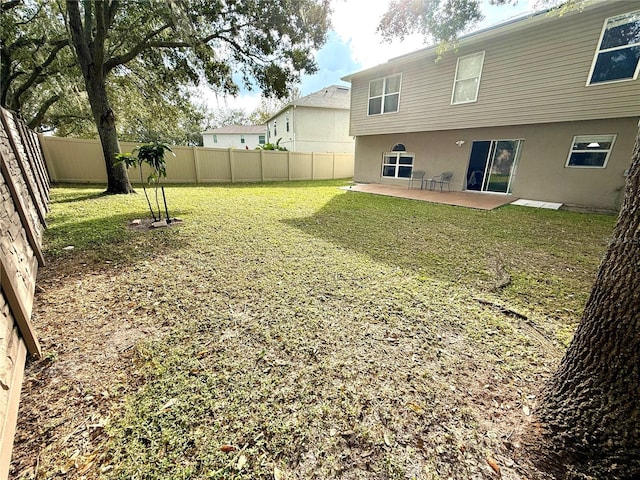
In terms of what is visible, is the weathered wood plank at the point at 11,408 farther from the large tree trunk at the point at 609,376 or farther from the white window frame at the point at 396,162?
the white window frame at the point at 396,162

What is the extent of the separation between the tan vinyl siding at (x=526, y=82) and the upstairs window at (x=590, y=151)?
33.1 inches

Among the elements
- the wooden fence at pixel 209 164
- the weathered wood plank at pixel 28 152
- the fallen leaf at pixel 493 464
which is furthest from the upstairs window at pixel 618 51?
the weathered wood plank at pixel 28 152

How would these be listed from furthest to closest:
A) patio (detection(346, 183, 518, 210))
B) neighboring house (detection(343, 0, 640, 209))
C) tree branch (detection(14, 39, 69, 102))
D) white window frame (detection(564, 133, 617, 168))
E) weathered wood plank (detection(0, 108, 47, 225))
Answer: tree branch (detection(14, 39, 69, 102))
patio (detection(346, 183, 518, 210))
white window frame (detection(564, 133, 617, 168))
neighboring house (detection(343, 0, 640, 209))
weathered wood plank (detection(0, 108, 47, 225))

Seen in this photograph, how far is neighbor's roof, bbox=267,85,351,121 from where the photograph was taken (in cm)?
1747

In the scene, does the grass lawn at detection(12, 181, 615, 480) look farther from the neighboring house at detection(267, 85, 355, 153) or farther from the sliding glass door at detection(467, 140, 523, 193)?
the neighboring house at detection(267, 85, 355, 153)

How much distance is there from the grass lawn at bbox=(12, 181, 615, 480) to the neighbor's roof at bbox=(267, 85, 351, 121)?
1595 cm

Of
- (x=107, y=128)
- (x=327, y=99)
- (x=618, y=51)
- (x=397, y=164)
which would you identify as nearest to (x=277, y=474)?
(x=107, y=128)

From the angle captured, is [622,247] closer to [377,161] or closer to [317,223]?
[317,223]

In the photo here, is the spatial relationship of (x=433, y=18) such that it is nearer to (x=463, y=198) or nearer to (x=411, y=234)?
(x=411, y=234)

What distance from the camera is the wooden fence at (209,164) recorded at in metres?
9.55

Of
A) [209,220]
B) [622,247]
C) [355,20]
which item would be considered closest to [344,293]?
[622,247]

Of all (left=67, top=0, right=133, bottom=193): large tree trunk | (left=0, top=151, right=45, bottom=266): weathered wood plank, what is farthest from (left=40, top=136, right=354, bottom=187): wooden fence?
(left=0, top=151, right=45, bottom=266): weathered wood plank

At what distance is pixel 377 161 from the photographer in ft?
41.1

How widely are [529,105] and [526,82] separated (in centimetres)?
67
